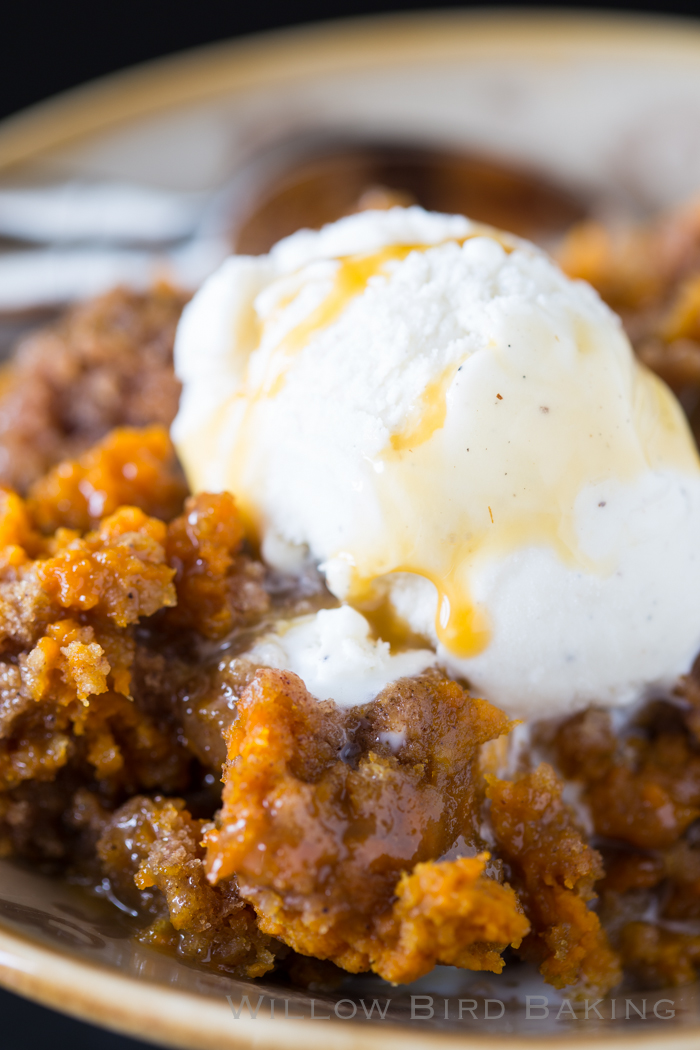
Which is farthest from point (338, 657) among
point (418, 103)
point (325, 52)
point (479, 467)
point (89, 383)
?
point (325, 52)

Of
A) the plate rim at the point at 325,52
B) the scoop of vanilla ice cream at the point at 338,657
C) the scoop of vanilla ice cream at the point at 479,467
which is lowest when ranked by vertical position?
the scoop of vanilla ice cream at the point at 338,657

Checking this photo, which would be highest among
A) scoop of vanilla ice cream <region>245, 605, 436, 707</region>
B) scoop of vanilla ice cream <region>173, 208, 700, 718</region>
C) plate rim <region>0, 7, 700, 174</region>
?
plate rim <region>0, 7, 700, 174</region>

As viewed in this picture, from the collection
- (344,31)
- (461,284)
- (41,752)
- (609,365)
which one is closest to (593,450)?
(609,365)

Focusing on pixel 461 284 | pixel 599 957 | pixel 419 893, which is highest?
pixel 461 284

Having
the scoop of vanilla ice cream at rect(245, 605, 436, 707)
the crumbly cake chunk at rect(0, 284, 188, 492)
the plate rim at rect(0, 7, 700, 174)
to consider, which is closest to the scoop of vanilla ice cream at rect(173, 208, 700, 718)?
the scoop of vanilla ice cream at rect(245, 605, 436, 707)

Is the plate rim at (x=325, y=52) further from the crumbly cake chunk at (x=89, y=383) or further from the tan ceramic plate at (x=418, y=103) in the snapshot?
the crumbly cake chunk at (x=89, y=383)

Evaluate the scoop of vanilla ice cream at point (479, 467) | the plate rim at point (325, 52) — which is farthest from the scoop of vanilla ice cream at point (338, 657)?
the plate rim at point (325, 52)

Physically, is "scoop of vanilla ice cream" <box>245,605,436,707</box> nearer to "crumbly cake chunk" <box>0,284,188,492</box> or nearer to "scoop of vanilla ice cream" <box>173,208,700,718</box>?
"scoop of vanilla ice cream" <box>173,208,700,718</box>

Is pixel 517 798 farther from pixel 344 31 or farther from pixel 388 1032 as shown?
pixel 344 31
